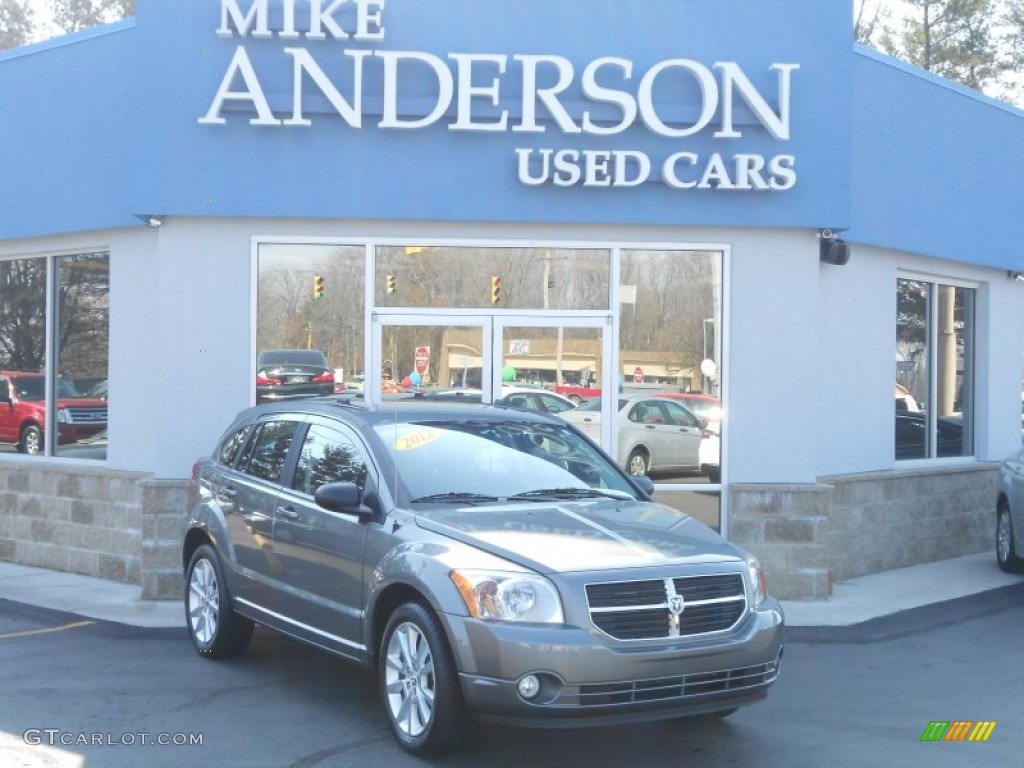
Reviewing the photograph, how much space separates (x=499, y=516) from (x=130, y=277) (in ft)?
21.4

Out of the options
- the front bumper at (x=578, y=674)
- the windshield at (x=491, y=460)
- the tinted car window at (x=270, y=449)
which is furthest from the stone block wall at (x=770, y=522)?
the front bumper at (x=578, y=674)

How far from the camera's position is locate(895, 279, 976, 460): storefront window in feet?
44.2

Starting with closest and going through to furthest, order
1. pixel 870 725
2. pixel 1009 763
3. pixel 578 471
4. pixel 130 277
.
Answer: pixel 1009 763, pixel 870 725, pixel 578 471, pixel 130 277

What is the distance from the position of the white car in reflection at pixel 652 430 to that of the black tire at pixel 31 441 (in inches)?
219

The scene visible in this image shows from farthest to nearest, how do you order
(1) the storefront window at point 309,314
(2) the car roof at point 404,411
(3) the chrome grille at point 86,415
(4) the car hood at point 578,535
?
(3) the chrome grille at point 86,415, (1) the storefront window at point 309,314, (2) the car roof at point 404,411, (4) the car hood at point 578,535

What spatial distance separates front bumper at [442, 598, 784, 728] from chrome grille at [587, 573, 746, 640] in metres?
0.08

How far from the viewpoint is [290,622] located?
7.38 metres

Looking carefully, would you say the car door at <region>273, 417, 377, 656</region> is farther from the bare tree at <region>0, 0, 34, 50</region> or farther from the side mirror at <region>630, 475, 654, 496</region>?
the bare tree at <region>0, 0, 34, 50</region>

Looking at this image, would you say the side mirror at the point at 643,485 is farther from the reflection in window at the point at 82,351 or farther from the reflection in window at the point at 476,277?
the reflection in window at the point at 82,351

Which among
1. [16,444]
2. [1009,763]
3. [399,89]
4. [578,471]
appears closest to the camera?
[1009,763]

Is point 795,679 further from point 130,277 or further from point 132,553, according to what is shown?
point 130,277

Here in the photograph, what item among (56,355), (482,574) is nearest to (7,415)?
(56,355)

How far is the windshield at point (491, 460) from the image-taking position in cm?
695

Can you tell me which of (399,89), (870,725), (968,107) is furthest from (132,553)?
(968,107)
